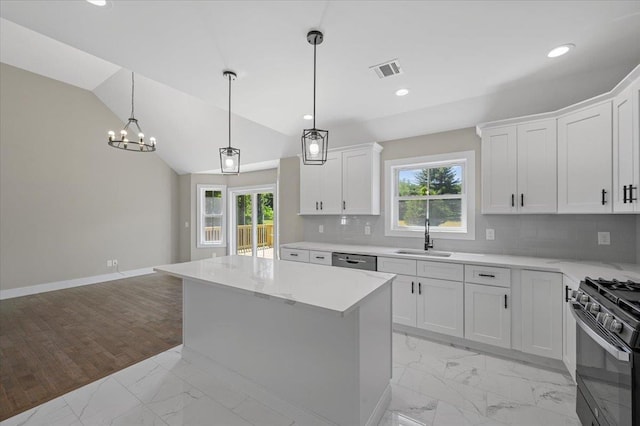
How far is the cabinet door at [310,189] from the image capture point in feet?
14.0

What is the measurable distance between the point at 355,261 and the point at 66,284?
564cm

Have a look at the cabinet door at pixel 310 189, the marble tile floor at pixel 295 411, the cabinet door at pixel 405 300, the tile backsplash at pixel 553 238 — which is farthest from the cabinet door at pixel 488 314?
the cabinet door at pixel 310 189

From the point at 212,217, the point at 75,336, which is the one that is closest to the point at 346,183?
the point at 75,336

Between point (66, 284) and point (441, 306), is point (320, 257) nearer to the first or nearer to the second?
point (441, 306)

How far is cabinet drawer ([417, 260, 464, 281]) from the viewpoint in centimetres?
276

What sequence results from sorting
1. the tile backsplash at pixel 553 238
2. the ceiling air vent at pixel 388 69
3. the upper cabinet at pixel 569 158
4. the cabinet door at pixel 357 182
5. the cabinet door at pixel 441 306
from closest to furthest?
the upper cabinet at pixel 569 158 → the ceiling air vent at pixel 388 69 → the tile backsplash at pixel 553 238 → the cabinet door at pixel 441 306 → the cabinet door at pixel 357 182

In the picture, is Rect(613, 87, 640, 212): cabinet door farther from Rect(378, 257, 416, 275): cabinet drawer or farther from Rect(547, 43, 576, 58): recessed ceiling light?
Rect(378, 257, 416, 275): cabinet drawer

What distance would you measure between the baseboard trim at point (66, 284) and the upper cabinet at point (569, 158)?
23.0ft

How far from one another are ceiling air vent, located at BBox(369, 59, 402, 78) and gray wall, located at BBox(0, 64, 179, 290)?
5519mm

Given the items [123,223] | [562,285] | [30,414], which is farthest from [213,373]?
[123,223]

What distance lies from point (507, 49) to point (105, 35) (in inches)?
122

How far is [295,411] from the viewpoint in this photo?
1.83m

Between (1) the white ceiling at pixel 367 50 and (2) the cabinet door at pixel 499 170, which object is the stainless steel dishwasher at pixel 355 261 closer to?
(2) the cabinet door at pixel 499 170

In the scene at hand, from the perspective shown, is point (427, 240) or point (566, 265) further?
point (427, 240)
